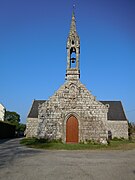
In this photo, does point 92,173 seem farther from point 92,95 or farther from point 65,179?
point 92,95

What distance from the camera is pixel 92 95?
18.8 meters

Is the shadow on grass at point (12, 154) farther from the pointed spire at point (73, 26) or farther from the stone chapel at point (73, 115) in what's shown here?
the pointed spire at point (73, 26)

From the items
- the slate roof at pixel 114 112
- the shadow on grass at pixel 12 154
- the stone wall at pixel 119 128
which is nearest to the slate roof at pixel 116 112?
the slate roof at pixel 114 112

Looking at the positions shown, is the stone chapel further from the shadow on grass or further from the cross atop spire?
the shadow on grass

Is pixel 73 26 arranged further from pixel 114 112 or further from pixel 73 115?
pixel 114 112

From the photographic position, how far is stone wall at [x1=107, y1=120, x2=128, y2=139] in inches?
1307

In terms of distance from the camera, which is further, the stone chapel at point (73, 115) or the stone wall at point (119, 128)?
the stone wall at point (119, 128)

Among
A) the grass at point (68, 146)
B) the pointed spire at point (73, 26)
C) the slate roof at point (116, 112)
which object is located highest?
the pointed spire at point (73, 26)

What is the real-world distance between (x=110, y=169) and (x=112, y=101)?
3251 centimetres

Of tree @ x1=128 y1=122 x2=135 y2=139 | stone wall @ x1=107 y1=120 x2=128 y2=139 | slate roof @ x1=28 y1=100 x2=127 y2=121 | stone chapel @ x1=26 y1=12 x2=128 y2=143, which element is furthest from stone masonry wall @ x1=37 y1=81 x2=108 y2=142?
slate roof @ x1=28 y1=100 x2=127 y2=121

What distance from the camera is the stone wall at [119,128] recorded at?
33.2 m

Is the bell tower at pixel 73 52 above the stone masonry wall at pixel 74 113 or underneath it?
above

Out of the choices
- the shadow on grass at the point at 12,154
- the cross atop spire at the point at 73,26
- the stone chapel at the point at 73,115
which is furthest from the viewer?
the cross atop spire at the point at 73,26

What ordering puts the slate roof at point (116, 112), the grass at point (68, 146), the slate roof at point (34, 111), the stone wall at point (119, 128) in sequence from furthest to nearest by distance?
the slate roof at point (34, 111) → the slate roof at point (116, 112) → the stone wall at point (119, 128) → the grass at point (68, 146)
